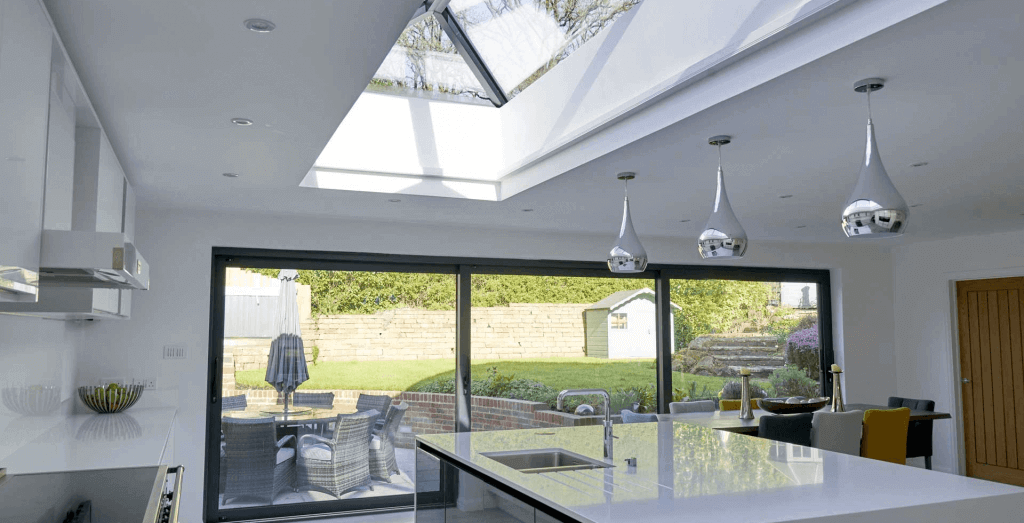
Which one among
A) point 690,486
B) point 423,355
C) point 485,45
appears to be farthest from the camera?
point 423,355

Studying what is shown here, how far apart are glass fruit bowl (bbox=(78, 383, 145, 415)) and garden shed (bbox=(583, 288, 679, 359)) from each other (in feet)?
12.7

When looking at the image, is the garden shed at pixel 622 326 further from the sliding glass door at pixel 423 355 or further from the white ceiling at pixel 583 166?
the white ceiling at pixel 583 166

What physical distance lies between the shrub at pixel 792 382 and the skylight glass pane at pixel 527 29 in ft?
14.9

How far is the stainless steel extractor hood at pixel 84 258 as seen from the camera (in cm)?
225

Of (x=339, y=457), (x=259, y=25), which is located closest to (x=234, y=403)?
(x=339, y=457)

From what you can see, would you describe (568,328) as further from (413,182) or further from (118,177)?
(118,177)

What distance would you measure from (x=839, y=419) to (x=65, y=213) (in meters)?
4.62

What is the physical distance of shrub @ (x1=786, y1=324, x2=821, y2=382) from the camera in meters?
8.11

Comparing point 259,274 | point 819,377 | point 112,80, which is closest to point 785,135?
point 112,80

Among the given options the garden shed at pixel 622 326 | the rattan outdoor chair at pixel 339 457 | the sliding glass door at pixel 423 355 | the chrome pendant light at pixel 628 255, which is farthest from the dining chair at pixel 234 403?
the chrome pendant light at pixel 628 255

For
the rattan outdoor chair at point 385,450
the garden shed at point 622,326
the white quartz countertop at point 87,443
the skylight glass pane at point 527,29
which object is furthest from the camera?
the garden shed at point 622,326

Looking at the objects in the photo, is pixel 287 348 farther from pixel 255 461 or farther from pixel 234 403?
pixel 255 461

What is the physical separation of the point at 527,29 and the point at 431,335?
2877 mm

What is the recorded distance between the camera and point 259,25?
2387mm
